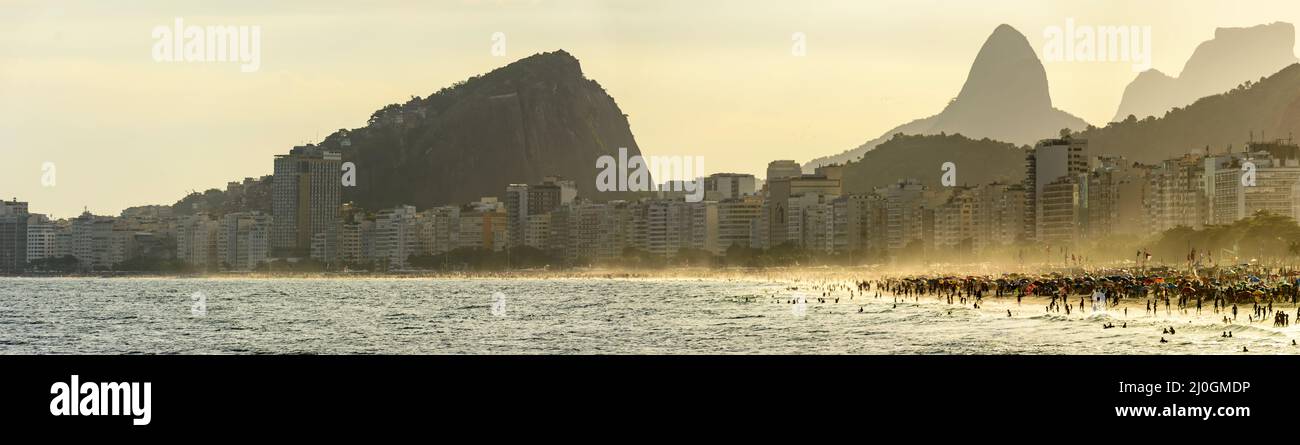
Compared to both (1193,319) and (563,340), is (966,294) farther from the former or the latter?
(563,340)

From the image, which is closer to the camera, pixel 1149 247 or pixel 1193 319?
pixel 1193 319
